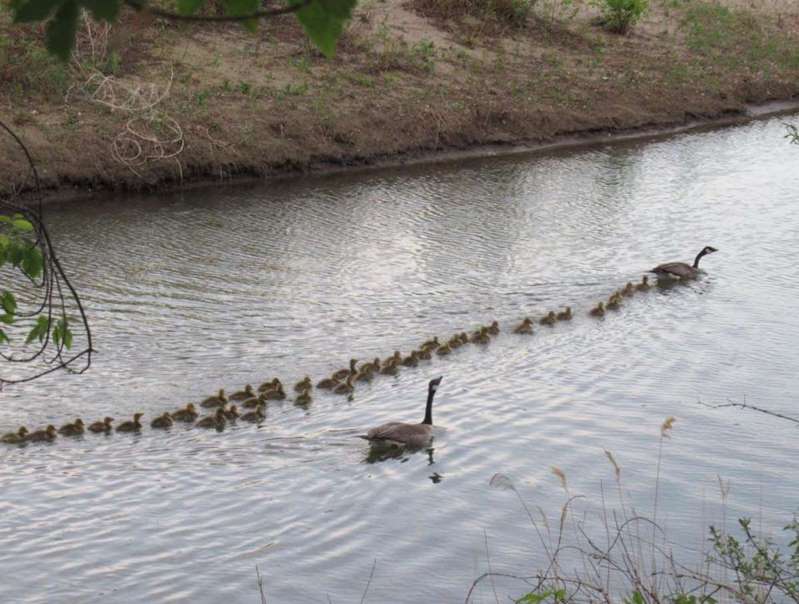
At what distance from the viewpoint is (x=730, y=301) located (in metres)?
17.8

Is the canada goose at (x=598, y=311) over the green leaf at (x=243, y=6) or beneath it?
beneath

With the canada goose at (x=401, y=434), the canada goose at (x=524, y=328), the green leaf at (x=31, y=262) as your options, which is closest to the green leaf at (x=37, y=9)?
the green leaf at (x=31, y=262)

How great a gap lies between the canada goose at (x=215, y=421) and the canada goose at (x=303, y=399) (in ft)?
3.25

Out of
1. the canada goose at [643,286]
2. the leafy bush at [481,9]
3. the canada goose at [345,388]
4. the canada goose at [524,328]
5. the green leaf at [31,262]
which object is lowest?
the canada goose at [345,388]

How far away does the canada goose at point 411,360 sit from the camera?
14.4 m

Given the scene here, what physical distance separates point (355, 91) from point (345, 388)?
51.5 ft

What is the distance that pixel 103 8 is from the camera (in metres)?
2.95

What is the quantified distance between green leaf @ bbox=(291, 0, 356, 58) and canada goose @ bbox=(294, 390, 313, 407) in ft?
33.3

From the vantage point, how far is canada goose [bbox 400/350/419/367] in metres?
14.4

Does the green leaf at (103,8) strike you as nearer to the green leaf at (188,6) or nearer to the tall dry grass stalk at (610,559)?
the green leaf at (188,6)

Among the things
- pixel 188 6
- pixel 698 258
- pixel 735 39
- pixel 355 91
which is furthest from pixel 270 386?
pixel 735 39

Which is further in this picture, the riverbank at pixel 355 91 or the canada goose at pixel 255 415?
the riverbank at pixel 355 91

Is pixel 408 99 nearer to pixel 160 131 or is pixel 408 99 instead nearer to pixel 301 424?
pixel 160 131

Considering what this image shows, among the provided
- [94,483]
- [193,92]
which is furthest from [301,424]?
[193,92]
